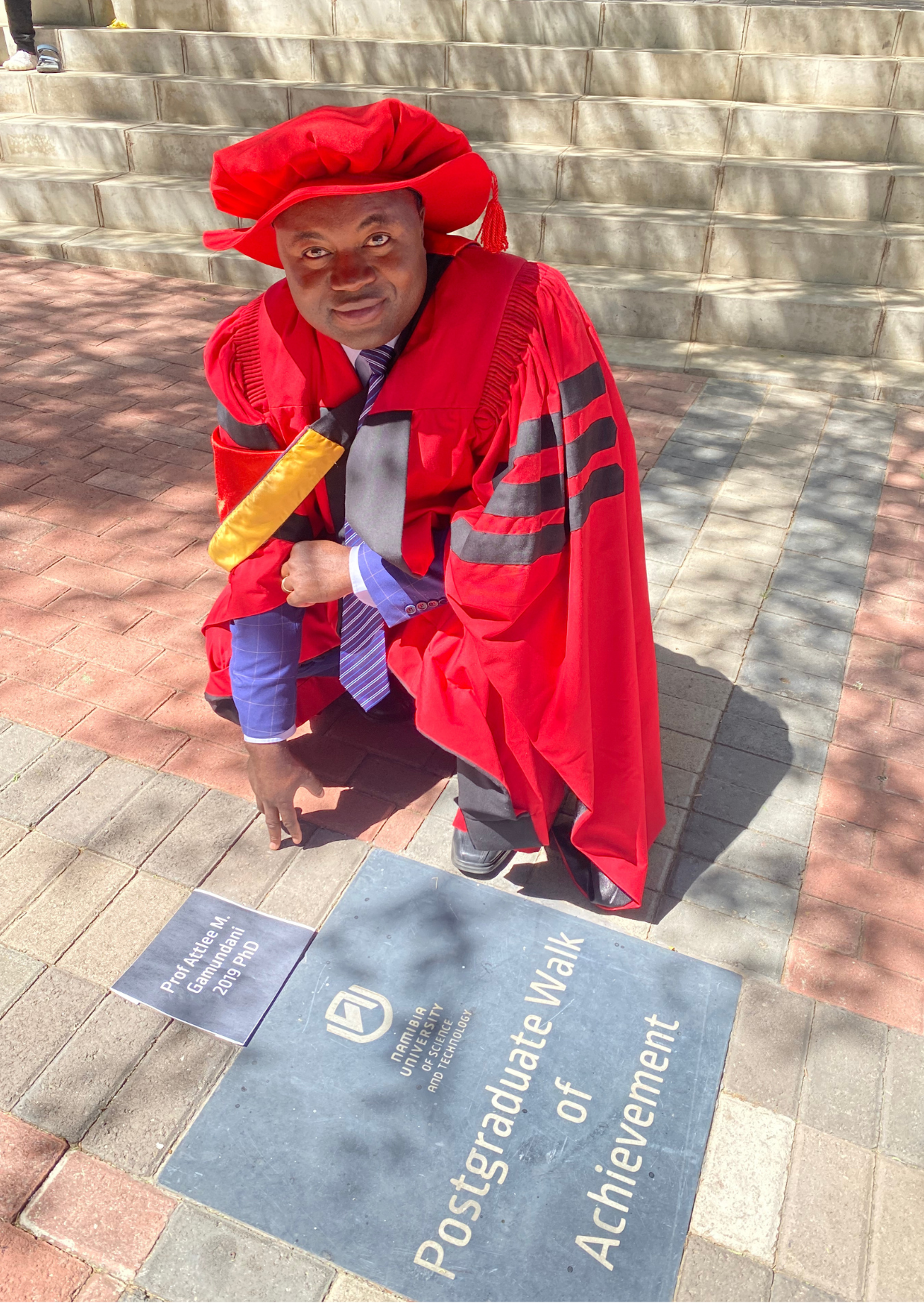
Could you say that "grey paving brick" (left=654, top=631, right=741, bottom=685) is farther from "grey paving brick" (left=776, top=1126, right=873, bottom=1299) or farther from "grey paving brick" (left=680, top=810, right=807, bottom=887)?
"grey paving brick" (left=776, top=1126, right=873, bottom=1299)

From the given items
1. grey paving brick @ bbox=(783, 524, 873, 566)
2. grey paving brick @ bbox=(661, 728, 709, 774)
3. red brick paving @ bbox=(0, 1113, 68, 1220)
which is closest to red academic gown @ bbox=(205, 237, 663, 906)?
grey paving brick @ bbox=(661, 728, 709, 774)

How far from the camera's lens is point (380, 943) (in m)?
2.58

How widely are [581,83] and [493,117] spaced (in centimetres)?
73

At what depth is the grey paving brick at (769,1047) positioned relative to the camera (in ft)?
7.58

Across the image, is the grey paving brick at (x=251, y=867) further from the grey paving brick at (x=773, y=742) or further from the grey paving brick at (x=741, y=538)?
the grey paving brick at (x=741, y=538)

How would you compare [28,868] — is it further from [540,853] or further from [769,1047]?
[769,1047]

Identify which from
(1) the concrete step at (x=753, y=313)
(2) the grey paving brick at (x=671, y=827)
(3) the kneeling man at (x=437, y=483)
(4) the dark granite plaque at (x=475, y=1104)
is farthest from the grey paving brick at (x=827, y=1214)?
(1) the concrete step at (x=753, y=313)

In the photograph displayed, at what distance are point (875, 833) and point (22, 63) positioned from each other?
881cm

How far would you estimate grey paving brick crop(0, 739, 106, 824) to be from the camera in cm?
294

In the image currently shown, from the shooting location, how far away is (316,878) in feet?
9.05

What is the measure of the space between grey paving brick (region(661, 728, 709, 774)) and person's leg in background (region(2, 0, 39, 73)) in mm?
8066

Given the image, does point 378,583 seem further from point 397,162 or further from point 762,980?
point 762,980

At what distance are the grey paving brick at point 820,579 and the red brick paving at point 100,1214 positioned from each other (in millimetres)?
2980

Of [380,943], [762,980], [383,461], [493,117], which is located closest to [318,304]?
[383,461]
